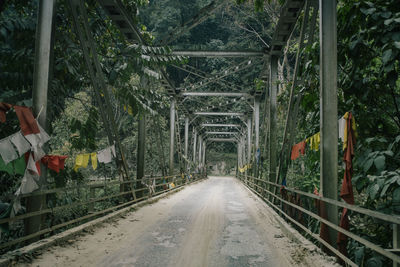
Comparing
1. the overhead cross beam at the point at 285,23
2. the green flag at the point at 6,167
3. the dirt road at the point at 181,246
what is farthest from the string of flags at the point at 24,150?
the overhead cross beam at the point at 285,23

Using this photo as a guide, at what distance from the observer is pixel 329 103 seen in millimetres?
4734

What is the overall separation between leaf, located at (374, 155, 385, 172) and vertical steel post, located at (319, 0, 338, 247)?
1232mm

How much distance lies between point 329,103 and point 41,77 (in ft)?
14.8

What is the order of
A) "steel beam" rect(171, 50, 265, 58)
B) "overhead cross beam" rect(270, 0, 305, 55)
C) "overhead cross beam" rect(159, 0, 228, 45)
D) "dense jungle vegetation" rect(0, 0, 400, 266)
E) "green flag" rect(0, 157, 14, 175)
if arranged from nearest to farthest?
"dense jungle vegetation" rect(0, 0, 400, 266) → "green flag" rect(0, 157, 14, 175) → "overhead cross beam" rect(270, 0, 305, 55) → "overhead cross beam" rect(159, 0, 228, 45) → "steel beam" rect(171, 50, 265, 58)

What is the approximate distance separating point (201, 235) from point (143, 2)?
722cm

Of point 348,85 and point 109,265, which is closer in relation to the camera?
point 109,265

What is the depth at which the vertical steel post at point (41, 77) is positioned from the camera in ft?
15.8

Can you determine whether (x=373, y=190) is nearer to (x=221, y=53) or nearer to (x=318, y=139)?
(x=318, y=139)

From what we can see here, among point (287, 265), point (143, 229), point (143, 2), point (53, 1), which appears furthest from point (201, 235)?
point (143, 2)

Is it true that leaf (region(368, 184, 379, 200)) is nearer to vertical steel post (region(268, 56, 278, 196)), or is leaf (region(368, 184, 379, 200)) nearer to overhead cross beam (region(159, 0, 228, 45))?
overhead cross beam (region(159, 0, 228, 45))

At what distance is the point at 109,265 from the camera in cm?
407

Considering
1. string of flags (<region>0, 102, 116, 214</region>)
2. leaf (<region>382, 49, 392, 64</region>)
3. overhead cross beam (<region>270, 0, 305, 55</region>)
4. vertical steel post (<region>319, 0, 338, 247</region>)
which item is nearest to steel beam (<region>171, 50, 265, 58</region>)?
overhead cross beam (<region>270, 0, 305, 55</region>)

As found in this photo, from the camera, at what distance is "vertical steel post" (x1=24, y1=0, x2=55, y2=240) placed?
4.82 meters

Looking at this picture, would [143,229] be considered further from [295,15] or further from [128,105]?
[295,15]
